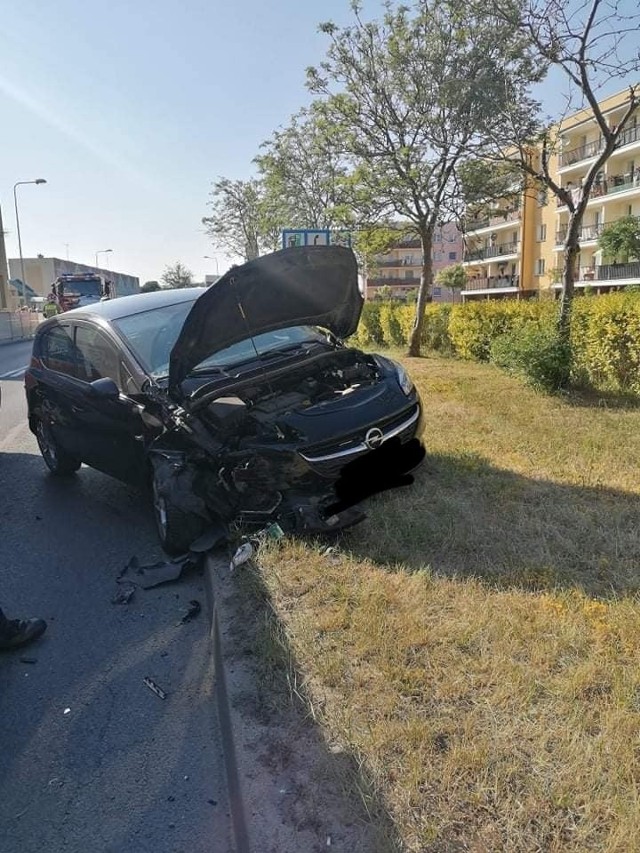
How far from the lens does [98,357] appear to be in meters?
5.34

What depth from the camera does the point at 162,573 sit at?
4152 millimetres

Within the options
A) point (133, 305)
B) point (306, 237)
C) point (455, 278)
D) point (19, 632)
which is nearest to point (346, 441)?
point (19, 632)

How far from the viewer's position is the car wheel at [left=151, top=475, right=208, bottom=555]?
13.9ft

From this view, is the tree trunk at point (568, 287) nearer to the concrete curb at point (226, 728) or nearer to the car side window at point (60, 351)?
the car side window at point (60, 351)

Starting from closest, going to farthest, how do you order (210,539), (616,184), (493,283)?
(210,539), (616,184), (493,283)

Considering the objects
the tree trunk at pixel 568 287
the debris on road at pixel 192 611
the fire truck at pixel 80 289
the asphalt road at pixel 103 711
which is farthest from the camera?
the fire truck at pixel 80 289

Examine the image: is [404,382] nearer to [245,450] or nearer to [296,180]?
[245,450]

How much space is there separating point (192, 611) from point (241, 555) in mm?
450

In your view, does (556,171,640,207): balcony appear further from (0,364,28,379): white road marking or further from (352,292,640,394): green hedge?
(0,364,28,379): white road marking

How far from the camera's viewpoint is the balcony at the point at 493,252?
51812 millimetres

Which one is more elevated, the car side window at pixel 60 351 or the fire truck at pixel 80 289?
the fire truck at pixel 80 289

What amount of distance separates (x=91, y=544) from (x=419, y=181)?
434 inches

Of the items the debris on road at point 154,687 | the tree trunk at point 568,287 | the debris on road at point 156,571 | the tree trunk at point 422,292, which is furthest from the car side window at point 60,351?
the tree trunk at point 422,292

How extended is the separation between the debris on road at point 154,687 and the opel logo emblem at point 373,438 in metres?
1.96
